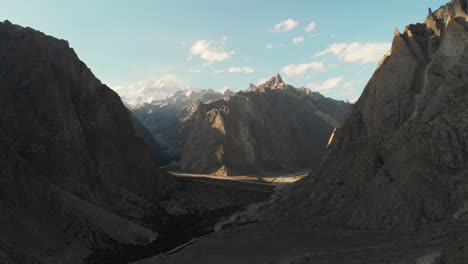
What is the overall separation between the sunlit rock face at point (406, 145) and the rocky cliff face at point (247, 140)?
77.6m

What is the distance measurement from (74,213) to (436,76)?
48.5 meters

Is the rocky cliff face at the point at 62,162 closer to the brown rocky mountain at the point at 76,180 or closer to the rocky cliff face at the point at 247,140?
the brown rocky mountain at the point at 76,180

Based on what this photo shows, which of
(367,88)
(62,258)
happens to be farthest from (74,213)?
(367,88)

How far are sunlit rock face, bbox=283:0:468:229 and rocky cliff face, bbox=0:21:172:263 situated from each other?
2732 cm

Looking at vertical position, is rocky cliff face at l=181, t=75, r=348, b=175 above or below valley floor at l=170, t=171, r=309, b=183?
above

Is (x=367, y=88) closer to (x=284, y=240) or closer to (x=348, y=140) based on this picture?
(x=348, y=140)

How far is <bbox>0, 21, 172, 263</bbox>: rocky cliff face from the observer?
53.6 meters

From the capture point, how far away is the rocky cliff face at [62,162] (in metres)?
53.6

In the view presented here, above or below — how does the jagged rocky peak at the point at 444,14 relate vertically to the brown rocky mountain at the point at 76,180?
above

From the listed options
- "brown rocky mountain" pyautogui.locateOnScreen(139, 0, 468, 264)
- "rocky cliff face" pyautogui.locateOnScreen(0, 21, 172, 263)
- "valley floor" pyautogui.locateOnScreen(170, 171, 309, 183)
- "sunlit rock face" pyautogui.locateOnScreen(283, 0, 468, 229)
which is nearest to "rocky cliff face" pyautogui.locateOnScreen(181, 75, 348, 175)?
"valley floor" pyautogui.locateOnScreen(170, 171, 309, 183)

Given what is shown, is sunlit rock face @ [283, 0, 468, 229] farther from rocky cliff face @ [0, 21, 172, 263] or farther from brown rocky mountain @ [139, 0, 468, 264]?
rocky cliff face @ [0, 21, 172, 263]

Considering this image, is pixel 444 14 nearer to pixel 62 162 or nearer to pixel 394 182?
pixel 394 182

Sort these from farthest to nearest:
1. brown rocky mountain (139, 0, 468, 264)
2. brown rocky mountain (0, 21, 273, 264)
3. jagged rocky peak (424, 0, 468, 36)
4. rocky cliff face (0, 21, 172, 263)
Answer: jagged rocky peak (424, 0, 468, 36), brown rocky mountain (0, 21, 273, 264), rocky cliff face (0, 21, 172, 263), brown rocky mountain (139, 0, 468, 264)

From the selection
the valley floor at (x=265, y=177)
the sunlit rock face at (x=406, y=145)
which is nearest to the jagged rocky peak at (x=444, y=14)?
the sunlit rock face at (x=406, y=145)
